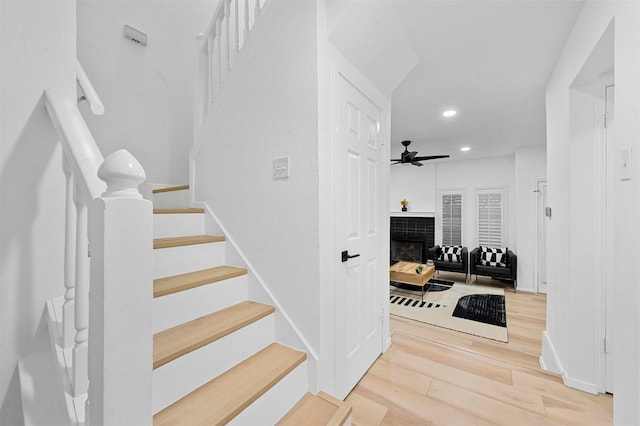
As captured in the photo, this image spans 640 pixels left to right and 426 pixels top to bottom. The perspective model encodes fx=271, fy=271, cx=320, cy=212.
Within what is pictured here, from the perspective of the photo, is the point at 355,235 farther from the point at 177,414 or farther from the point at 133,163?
the point at 133,163

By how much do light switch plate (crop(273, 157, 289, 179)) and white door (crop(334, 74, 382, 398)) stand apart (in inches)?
12.0

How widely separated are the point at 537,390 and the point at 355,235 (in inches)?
66.4

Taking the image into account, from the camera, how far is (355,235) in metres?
1.90

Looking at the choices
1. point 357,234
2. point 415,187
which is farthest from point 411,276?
point 415,187

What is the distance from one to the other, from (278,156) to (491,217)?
5.76 m

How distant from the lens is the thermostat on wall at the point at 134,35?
2.55 meters

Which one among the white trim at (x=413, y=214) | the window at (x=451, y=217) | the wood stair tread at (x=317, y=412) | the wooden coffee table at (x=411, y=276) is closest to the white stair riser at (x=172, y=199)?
the wood stair tread at (x=317, y=412)

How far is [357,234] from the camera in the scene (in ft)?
6.31

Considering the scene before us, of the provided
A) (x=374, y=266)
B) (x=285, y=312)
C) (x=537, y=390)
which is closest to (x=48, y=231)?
(x=285, y=312)

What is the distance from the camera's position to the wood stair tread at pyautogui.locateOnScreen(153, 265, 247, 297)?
1.38m

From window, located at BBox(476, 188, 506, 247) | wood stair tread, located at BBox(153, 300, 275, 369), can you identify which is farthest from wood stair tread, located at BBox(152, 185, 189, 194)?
window, located at BBox(476, 188, 506, 247)

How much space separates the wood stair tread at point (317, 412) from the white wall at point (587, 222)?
1193 mm

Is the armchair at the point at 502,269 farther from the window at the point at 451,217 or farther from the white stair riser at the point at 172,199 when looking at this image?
the white stair riser at the point at 172,199

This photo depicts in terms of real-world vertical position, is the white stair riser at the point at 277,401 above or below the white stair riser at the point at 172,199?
below
